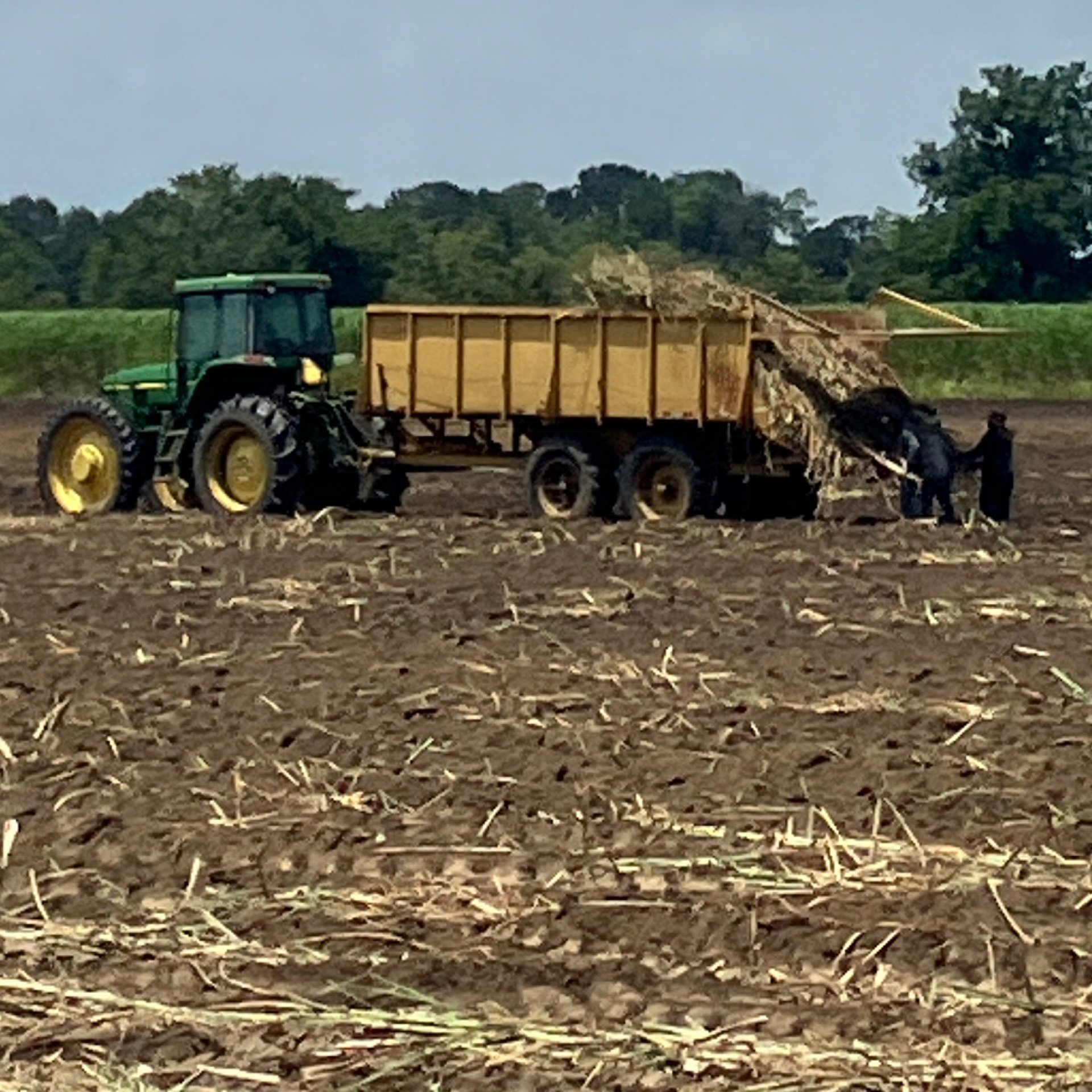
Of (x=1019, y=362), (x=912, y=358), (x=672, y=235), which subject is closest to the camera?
(x=912, y=358)

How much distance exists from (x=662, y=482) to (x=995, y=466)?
8.66ft

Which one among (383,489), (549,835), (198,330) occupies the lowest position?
(549,835)

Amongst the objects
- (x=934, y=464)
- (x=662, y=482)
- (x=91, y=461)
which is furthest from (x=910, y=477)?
(x=91, y=461)

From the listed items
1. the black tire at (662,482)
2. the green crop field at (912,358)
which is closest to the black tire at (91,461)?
the black tire at (662,482)

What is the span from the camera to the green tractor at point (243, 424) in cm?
2095

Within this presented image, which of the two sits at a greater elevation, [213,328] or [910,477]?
[213,328]

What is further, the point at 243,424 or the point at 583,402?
the point at 243,424

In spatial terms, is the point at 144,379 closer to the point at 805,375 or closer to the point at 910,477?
the point at 805,375

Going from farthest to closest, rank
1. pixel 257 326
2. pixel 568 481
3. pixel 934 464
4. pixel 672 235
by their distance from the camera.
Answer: pixel 672 235 < pixel 568 481 < pixel 257 326 < pixel 934 464

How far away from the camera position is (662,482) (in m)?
20.6


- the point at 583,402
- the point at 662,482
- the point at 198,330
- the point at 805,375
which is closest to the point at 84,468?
the point at 198,330

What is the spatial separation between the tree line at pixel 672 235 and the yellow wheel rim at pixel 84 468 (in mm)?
10680

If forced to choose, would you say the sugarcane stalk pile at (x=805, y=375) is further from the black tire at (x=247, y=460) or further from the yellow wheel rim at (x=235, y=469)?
the yellow wheel rim at (x=235, y=469)

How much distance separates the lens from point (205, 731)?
10406mm
